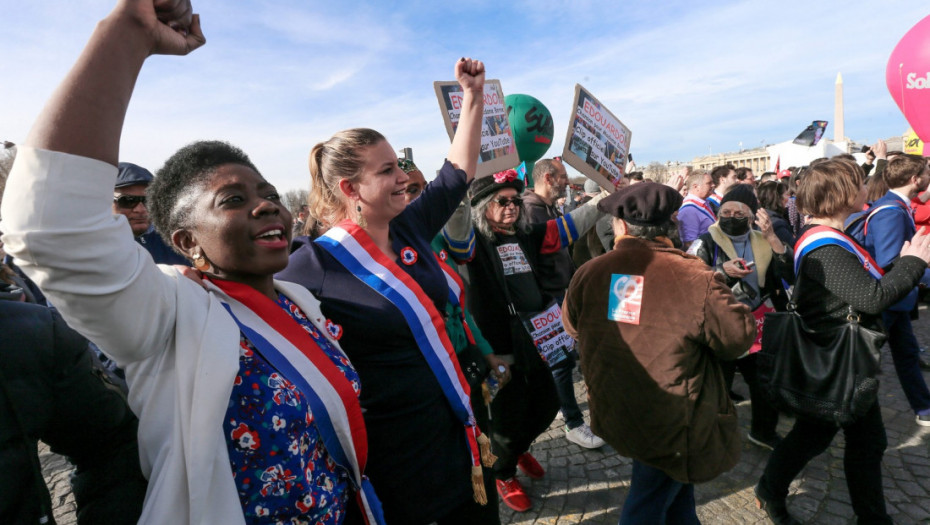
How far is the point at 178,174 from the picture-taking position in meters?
1.26

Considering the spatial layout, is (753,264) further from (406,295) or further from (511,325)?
(406,295)

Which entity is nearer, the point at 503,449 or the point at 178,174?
the point at 178,174

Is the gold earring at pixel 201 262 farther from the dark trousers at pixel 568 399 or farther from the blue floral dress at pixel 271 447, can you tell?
the dark trousers at pixel 568 399

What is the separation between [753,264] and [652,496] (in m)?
2.05

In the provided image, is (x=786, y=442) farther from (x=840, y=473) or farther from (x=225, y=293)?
Result: (x=225, y=293)

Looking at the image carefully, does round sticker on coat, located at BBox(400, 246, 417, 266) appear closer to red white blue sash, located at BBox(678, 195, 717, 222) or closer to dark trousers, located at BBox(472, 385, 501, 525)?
dark trousers, located at BBox(472, 385, 501, 525)

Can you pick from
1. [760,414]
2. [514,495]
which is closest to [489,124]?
[514,495]

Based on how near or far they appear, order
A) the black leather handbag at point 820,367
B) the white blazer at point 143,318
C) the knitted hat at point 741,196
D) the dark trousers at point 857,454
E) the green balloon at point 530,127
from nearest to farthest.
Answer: the white blazer at point 143,318, the black leather handbag at point 820,367, the dark trousers at point 857,454, the knitted hat at point 741,196, the green balloon at point 530,127

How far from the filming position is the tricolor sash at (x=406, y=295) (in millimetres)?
1678

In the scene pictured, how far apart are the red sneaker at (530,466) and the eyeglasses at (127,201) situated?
274cm

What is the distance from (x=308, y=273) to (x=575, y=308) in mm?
1298

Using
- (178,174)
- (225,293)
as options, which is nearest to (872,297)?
(225,293)

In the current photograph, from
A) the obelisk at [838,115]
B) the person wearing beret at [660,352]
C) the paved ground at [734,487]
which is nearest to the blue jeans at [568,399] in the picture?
the paved ground at [734,487]

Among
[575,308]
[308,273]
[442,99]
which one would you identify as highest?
[442,99]
